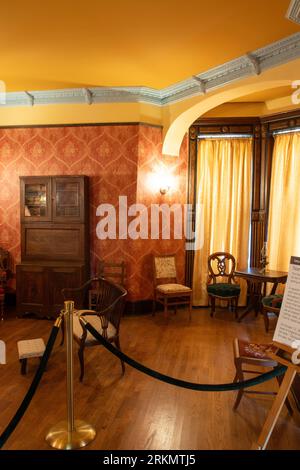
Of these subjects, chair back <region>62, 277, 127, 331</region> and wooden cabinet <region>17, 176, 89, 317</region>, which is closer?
chair back <region>62, 277, 127, 331</region>

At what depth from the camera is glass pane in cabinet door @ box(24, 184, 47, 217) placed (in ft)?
18.2

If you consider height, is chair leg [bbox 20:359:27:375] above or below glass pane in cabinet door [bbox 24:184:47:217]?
below

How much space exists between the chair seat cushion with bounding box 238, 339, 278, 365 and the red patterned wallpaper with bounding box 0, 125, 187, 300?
2.75 m

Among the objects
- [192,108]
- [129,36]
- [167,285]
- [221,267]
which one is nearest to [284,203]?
[221,267]

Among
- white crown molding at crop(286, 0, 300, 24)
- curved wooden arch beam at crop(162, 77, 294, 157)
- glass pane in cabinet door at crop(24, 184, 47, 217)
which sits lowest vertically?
glass pane in cabinet door at crop(24, 184, 47, 217)

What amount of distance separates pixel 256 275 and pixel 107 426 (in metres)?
3.11

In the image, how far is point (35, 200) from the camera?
559 cm

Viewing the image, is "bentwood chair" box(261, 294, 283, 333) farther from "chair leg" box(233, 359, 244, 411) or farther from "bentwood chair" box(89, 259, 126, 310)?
"bentwood chair" box(89, 259, 126, 310)

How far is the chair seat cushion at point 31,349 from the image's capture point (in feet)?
11.6

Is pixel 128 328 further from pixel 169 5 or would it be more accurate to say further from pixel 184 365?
pixel 169 5

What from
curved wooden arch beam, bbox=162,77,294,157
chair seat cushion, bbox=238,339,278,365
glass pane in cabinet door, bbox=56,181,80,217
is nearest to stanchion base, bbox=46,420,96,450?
chair seat cushion, bbox=238,339,278,365

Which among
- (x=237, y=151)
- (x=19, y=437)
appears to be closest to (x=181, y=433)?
(x=19, y=437)

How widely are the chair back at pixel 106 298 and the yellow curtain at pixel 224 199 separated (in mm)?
1919

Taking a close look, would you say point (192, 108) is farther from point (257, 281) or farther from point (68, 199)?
point (257, 281)
